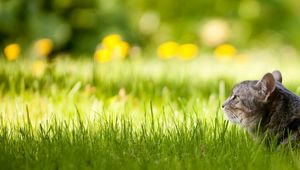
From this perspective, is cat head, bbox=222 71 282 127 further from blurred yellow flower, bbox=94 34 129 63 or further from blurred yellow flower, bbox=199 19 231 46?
blurred yellow flower, bbox=199 19 231 46

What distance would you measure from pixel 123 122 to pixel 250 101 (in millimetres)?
830

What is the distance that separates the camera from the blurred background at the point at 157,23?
27.1 ft

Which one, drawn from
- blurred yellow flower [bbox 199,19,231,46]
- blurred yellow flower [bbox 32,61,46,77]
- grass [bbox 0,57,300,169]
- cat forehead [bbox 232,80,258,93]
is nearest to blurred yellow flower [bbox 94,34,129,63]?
grass [bbox 0,57,300,169]

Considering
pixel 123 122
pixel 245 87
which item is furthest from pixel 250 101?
pixel 123 122

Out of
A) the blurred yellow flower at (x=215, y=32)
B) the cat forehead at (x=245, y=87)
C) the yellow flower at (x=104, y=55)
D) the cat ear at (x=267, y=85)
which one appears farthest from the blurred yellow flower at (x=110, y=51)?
the blurred yellow flower at (x=215, y=32)

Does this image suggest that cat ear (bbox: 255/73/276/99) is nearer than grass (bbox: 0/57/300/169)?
No

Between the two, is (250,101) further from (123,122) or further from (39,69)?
(39,69)

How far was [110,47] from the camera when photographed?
19.6 ft

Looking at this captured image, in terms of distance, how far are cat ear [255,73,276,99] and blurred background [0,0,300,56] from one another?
16.4ft

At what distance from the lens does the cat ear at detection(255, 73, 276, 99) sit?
3.54 m

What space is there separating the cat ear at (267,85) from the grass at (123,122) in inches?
11.1

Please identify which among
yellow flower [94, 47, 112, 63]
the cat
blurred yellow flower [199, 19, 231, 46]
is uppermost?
blurred yellow flower [199, 19, 231, 46]

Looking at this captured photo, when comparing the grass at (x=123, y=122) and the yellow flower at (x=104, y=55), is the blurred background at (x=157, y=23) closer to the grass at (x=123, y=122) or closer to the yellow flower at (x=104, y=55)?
the grass at (x=123, y=122)

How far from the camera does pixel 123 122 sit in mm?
4012
